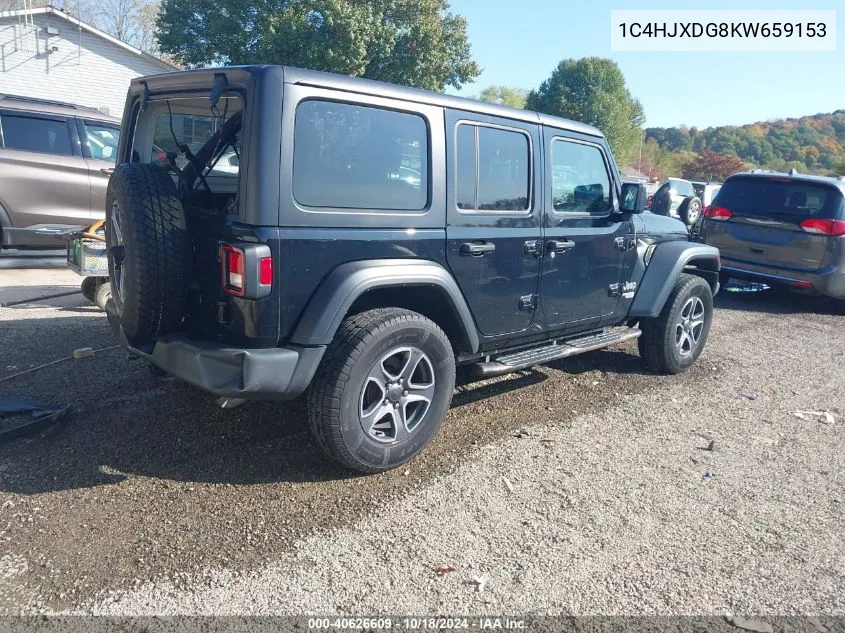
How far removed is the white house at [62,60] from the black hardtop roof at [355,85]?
16.8 meters

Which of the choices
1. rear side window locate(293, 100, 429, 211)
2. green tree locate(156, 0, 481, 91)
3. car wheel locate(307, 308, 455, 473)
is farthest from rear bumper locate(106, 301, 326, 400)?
green tree locate(156, 0, 481, 91)

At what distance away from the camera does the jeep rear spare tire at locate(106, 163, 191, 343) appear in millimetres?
3172

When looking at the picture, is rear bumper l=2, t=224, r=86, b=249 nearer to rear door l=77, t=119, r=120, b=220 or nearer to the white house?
rear door l=77, t=119, r=120, b=220

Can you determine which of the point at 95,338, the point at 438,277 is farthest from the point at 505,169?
the point at 95,338

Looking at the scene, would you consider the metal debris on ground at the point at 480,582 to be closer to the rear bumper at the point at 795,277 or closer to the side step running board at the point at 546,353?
the side step running board at the point at 546,353

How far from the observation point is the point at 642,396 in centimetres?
511

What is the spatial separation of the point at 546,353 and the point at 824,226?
5345mm

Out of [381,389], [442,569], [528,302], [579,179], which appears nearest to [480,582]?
[442,569]

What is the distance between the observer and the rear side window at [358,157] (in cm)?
322

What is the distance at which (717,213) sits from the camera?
8953mm

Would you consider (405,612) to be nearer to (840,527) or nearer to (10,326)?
(840,527)

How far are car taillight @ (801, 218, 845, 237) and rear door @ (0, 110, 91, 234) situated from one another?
8521mm

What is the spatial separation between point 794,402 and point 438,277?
10.6 feet

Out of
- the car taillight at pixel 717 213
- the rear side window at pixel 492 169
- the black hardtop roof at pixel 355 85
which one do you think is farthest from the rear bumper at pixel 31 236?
the car taillight at pixel 717 213
